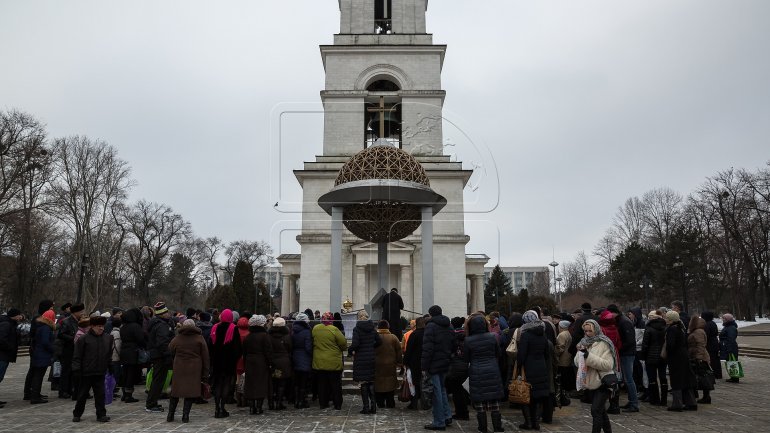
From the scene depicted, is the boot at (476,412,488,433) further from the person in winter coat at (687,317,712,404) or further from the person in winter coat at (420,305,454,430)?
the person in winter coat at (687,317,712,404)

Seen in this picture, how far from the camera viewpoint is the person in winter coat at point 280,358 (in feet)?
28.8

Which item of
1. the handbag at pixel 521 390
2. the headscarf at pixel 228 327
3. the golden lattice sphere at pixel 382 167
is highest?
the golden lattice sphere at pixel 382 167

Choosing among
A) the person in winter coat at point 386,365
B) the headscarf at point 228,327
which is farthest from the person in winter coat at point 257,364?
the person in winter coat at point 386,365

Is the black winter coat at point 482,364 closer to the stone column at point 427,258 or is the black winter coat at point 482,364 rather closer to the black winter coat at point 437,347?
the black winter coat at point 437,347

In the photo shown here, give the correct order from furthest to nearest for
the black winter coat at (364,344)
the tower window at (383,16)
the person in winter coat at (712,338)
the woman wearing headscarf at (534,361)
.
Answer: the tower window at (383,16) < the person in winter coat at (712,338) < the black winter coat at (364,344) < the woman wearing headscarf at (534,361)

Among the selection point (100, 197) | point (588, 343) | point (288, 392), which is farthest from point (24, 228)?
point (588, 343)

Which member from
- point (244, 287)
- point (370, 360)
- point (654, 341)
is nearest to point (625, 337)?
point (654, 341)

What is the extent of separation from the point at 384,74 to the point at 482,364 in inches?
1099

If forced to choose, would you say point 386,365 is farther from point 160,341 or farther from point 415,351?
point 160,341

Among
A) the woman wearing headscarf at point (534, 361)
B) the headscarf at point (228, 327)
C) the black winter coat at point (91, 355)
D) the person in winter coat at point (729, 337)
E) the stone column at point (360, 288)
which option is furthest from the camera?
the stone column at point (360, 288)

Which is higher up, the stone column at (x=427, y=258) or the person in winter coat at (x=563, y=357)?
the stone column at (x=427, y=258)

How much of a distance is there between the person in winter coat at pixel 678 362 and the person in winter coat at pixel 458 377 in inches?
140

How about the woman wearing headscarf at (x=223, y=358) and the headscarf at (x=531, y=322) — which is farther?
the woman wearing headscarf at (x=223, y=358)

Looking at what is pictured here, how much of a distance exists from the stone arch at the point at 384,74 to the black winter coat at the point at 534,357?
27.0 m
